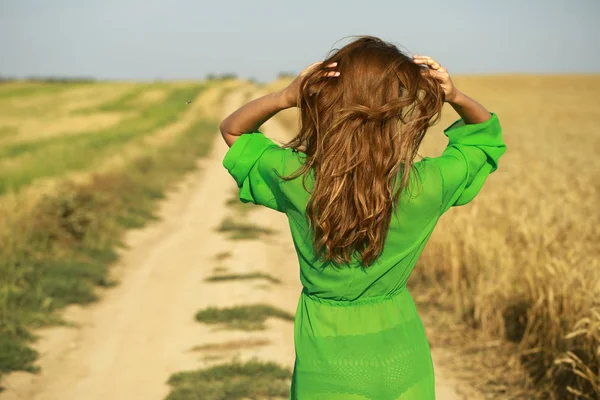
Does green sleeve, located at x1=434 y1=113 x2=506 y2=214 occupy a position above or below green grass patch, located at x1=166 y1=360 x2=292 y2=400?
above

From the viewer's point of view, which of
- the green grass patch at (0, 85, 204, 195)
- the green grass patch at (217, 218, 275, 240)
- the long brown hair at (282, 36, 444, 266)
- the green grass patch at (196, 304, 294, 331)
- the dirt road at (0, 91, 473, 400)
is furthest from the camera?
the green grass patch at (0, 85, 204, 195)

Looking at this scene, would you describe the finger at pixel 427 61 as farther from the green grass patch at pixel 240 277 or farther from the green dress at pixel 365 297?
the green grass patch at pixel 240 277

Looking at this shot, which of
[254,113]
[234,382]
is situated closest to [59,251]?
[234,382]

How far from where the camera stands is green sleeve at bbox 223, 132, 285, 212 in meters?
2.01

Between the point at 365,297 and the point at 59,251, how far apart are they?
6766 mm

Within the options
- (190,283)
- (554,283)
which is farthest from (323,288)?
(190,283)

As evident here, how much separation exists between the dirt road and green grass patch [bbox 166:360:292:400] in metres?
0.18

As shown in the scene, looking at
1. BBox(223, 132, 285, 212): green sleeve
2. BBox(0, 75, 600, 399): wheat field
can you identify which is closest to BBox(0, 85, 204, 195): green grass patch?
BBox(0, 75, 600, 399): wheat field

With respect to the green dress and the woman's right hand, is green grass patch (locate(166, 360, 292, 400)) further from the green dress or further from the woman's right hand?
the woman's right hand

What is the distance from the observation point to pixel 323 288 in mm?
1965

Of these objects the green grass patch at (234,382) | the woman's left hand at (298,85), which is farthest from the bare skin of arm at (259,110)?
the green grass patch at (234,382)

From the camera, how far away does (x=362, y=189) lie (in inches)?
69.6

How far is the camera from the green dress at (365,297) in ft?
6.24

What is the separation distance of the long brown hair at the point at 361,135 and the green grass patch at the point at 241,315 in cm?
438
